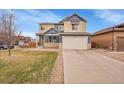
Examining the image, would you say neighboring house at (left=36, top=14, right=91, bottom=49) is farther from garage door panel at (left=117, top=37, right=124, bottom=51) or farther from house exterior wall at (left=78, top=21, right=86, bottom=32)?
garage door panel at (left=117, top=37, right=124, bottom=51)

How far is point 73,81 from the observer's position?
7.31 m

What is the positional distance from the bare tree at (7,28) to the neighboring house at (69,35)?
35.4ft

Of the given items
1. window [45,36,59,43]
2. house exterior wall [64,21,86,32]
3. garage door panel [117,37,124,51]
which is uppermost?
house exterior wall [64,21,86,32]

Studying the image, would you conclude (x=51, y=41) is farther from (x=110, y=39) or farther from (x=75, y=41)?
(x=110, y=39)

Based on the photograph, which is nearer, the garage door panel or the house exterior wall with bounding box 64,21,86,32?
the garage door panel

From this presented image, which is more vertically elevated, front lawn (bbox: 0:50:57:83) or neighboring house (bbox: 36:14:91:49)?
neighboring house (bbox: 36:14:91:49)

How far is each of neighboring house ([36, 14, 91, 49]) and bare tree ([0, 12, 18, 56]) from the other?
10793mm

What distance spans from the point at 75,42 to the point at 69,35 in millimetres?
1520

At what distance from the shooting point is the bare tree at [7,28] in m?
19.1

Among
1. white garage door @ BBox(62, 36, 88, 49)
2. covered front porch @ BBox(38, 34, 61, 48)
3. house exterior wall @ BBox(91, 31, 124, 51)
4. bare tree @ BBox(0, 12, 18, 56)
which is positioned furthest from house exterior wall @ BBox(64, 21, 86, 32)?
bare tree @ BBox(0, 12, 18, 56)

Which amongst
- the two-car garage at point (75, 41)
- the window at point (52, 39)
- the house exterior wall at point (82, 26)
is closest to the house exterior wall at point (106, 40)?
the two-car garage at point (75, 41)

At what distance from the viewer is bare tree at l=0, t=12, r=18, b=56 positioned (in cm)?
1909
